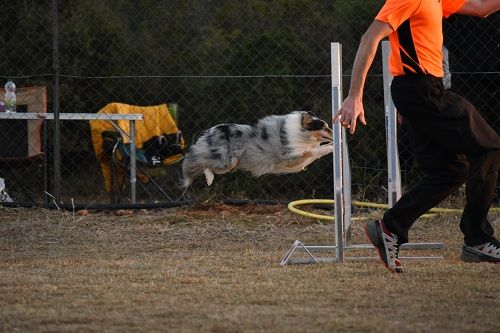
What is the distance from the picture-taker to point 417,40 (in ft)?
13.2

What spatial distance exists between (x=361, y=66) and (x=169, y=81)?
177 inches

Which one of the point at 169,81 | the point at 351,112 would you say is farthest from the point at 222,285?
the point at 169,81

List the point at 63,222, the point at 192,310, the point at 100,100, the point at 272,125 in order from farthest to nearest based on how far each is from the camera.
A: 1. the point at 100,100
2. the point at 63,222
3. the point at 272,125
4. the point at 192,310

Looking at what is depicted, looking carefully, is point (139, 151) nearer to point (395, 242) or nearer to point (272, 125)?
point (272, 125)

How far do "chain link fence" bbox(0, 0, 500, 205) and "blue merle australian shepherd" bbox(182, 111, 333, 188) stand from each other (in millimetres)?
1077

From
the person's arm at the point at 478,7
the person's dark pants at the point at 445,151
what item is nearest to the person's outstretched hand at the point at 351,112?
the person's dark pants at the point at 445,151

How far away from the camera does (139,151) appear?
26.3 ft

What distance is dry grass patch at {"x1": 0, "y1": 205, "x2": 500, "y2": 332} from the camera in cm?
308

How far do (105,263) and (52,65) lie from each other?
132 inches

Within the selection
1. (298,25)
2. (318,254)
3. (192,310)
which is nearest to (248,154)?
(318,254)

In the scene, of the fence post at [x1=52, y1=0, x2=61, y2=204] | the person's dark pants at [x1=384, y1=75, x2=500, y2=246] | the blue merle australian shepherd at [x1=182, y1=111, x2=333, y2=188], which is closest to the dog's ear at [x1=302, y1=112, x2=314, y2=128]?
the blue merle australian shepherd at [x1=182, y1=111, x2=333, y2=188]

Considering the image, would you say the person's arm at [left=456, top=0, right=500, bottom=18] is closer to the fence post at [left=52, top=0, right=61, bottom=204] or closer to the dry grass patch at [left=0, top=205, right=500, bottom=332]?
the dry grass patch at [left=0, top=205, right=500, bottom=332]

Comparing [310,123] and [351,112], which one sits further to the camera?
[310,123]

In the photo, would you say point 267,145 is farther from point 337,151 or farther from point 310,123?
point 337,151
